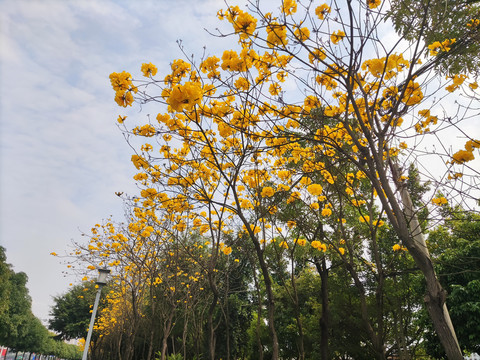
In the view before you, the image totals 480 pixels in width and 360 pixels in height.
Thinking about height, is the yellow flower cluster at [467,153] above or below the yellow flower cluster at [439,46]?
below

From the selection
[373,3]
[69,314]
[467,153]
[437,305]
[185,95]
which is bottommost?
[437,305]

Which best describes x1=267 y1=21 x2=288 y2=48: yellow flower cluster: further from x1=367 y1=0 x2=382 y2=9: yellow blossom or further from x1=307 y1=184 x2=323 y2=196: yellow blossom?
x1=307 y1=184 x2=323 y2=196: yellow blossom

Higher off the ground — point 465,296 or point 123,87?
point 123,87

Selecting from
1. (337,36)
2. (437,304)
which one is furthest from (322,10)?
(437,304)

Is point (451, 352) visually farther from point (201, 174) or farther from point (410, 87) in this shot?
point (201, 174)

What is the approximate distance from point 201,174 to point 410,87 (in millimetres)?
2584

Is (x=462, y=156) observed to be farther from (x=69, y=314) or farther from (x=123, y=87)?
(x=69, y=314)

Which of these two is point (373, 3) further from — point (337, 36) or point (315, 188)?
point (315, 188)

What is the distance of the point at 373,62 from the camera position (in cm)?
225

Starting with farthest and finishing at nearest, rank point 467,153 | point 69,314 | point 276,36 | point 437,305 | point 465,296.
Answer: point 69,314 → point 465,296 → point 276,36 → point 467,153 → point 437,305

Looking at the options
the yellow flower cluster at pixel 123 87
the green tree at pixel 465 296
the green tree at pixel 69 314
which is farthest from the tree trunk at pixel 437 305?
the green tree at pixel 69 314

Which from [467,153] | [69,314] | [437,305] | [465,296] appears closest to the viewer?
[437,305]

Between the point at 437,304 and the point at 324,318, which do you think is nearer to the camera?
the point at 437,304

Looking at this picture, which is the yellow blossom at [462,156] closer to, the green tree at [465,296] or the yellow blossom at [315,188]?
the yellow blossom at [315,188]
